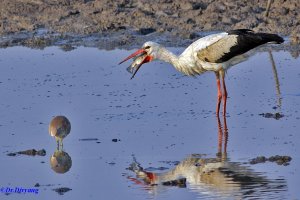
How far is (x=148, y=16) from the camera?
1972cm

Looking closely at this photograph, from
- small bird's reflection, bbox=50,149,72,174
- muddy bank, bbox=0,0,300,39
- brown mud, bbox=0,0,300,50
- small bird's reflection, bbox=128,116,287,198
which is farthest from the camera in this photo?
muddy bank, bbox=0,0,300,39

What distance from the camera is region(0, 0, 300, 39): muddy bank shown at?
18891mm

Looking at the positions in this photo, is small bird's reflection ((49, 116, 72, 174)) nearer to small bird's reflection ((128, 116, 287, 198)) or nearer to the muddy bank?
small bird's reflection ((128, 116, 287, 198))

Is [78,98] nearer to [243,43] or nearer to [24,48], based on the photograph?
[243,43]

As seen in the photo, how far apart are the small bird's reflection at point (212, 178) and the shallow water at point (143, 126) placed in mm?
11

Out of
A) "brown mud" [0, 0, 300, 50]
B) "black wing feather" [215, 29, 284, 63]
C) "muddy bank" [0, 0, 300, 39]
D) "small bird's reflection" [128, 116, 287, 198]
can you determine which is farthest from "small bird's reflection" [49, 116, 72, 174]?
"muddy bank" [0, 0, 300, 39]

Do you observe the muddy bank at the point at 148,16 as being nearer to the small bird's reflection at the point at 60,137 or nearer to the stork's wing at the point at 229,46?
the stork's wing at the point at 229,46

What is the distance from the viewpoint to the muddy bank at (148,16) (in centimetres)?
1889

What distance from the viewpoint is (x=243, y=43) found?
13.7 m

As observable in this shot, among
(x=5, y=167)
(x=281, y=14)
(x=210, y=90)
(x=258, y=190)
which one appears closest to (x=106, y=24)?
(x=281, y=14)

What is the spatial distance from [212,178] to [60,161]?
175 centimetres

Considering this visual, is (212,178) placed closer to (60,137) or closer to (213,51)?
(60,137)

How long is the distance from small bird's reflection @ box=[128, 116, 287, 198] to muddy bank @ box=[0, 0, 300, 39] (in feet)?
25.4

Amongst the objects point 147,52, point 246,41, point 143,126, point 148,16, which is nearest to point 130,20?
point 148,16
